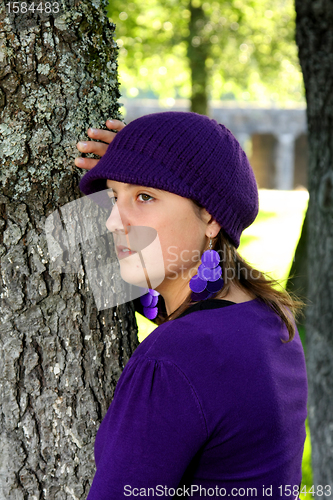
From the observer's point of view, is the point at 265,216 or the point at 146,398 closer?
the point at 146,398

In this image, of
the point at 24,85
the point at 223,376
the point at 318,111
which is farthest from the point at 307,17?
the point at 223,376

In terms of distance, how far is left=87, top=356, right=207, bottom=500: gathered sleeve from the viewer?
1.33 meters

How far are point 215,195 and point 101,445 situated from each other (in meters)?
0.89

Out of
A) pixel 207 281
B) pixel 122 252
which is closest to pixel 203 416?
pixel 207 281

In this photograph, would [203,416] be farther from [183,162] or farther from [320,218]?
[320,218]

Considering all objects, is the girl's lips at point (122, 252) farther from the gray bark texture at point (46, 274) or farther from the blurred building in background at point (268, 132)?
the blurred building in background at point (268, 132)

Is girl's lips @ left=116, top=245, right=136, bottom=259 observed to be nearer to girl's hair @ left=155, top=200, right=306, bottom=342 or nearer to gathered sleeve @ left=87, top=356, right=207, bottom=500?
girl's hair @ left=155, top=200, right=306, bottom=342

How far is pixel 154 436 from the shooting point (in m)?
1.33

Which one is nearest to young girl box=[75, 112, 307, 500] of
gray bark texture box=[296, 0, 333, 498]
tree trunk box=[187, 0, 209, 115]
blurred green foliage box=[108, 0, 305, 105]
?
gray bark texture box=[296, 0, 333, 498]

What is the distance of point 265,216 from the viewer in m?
10.8

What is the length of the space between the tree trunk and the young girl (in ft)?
40.0

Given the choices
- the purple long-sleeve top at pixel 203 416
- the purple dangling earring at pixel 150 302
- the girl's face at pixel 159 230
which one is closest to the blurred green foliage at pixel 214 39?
the purple dangling earring at pixel 150 302

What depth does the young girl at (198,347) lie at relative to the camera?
1.35 metres

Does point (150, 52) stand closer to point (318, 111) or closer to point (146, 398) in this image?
point (318, 111)
